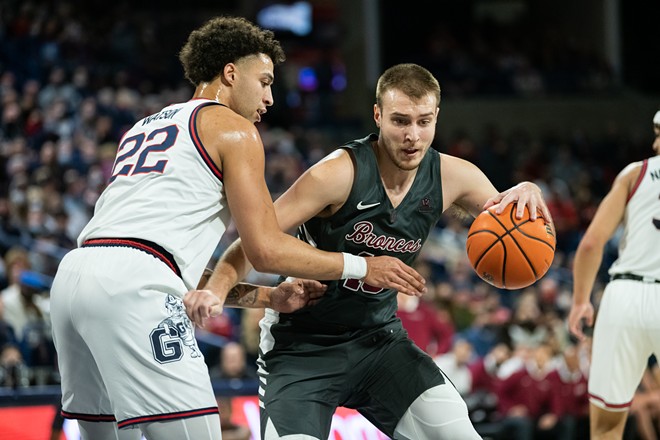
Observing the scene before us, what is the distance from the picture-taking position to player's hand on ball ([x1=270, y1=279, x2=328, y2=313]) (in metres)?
4.11

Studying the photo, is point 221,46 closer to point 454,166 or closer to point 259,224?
point 259,224

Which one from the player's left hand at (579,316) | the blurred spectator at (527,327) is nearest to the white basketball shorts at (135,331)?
the player's left hand at (579,316)

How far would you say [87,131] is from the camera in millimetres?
12531

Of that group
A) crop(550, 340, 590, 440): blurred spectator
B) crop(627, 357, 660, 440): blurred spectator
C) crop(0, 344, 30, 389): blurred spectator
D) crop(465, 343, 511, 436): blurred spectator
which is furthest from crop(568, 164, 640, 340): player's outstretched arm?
crop(627, 357, 660, 440): blurred spectator

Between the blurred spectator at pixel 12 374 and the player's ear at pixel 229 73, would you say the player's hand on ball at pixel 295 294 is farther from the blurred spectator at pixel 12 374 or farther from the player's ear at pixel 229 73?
the blurred spectator at pixel 12 374

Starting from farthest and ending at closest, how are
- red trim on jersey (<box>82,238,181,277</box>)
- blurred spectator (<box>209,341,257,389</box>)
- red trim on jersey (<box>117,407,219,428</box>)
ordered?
blurred spectator (<box>209,341,257,389</box>), red trim on jersey (<box>82,238,181,277</box>), red trim on jersey (<box>117,407,219,428</box>)

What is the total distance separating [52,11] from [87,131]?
15.3 feet

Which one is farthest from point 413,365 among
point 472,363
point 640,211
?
point 472,363

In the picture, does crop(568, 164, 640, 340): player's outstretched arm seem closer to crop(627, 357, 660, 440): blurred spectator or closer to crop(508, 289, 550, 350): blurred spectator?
crop(627, 357, 660, 440): blurred spectator

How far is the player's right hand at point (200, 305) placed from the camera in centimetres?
339

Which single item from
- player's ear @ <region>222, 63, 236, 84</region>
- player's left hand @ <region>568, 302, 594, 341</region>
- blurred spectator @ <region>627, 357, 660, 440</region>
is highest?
player's ear @ <region>222, 63, 236, 84</region>

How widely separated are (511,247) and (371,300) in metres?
0.69

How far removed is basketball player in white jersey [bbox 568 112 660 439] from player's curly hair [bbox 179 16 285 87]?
7.88 feet

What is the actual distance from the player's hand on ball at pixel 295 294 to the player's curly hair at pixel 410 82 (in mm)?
903
